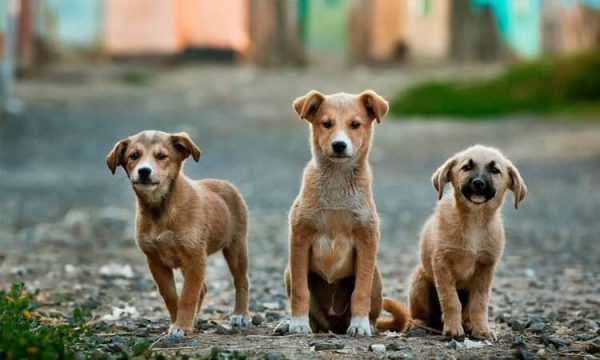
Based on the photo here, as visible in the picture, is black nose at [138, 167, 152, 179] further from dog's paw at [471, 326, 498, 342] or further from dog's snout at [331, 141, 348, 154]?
dog's paw at [471, 326, 498, 342]

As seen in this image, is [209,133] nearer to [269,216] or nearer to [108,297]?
[269,216]

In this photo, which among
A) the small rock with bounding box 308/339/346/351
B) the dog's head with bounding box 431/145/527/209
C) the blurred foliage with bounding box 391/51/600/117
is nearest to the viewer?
the small rock with bounding box 308/339/346/351

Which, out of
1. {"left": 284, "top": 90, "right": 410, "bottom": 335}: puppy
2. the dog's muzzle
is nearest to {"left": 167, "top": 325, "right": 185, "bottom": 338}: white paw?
{"left": 284, "top": 90, "right": 410, "bottom": 335}: puppy

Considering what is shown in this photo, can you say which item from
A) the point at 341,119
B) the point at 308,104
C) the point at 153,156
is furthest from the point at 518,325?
the point at 153,156

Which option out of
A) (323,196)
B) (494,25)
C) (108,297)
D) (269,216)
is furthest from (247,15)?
(323,196)

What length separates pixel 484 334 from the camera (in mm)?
6754

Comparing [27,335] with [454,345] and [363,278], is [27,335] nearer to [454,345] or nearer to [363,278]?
[363,278]

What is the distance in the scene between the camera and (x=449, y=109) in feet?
77.6

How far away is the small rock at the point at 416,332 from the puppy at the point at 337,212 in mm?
281

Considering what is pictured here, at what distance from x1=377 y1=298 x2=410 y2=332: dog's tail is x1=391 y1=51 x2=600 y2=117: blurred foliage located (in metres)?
15.7

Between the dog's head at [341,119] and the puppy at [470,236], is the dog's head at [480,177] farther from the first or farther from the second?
the dog's head at [341,119]

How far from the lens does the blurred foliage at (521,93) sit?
76.1ft

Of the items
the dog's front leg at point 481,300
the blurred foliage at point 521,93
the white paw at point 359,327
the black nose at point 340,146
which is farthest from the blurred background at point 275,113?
the black nose at point 340,146

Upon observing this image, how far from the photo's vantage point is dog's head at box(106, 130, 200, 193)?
6645 millimetres
